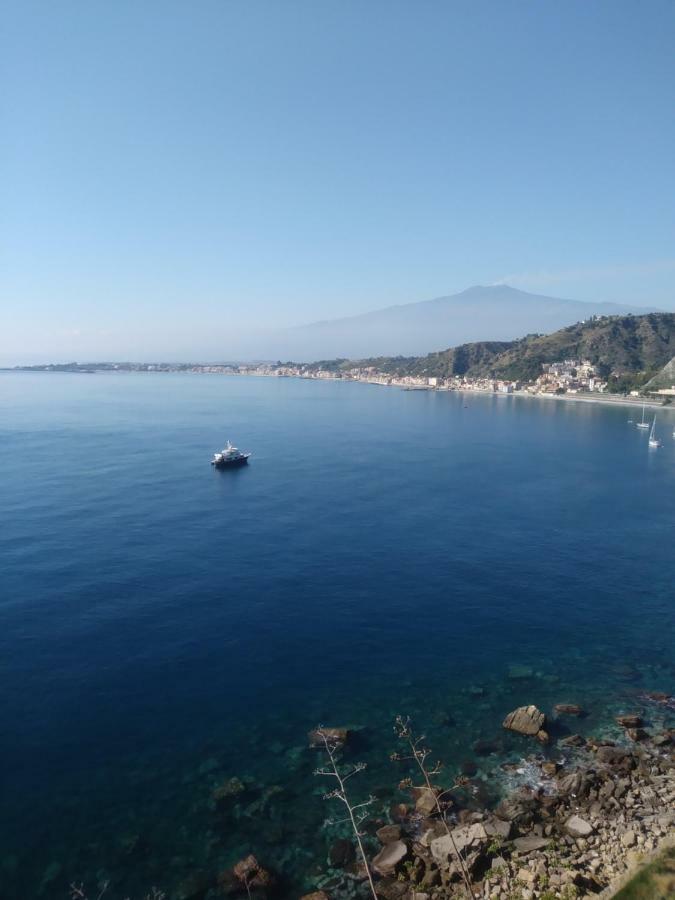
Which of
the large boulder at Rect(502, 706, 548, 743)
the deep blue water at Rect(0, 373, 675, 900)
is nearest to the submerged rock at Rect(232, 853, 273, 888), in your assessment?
the deep blue water at Rect(0, 373, 675, 900)

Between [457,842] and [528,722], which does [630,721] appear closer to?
[528,722]

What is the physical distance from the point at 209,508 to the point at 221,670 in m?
18.6

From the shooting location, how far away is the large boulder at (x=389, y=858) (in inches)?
421

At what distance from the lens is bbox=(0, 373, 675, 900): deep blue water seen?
476 inches

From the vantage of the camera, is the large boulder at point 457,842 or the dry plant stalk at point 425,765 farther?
the large boulder at point 457,842

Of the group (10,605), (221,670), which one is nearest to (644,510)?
(221,670)

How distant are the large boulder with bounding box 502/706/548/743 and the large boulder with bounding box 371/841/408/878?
5.03 m

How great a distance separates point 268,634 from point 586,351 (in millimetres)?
135792

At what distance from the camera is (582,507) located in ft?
123

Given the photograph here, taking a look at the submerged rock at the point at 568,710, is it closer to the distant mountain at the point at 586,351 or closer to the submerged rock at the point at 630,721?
the submerged rock at the point at 630,721

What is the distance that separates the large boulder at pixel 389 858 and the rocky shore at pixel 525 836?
2cm

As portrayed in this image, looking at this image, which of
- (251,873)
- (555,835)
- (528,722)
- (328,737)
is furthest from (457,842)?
(528,722)

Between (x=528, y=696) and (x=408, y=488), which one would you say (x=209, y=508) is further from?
(x=528, y=696)

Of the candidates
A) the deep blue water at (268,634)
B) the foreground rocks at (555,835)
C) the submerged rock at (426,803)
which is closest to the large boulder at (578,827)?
the foreground rocks at (555,835)
